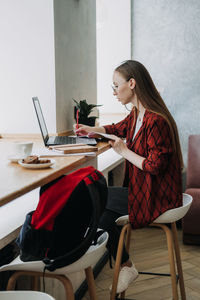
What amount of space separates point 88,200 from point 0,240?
1.26 ft

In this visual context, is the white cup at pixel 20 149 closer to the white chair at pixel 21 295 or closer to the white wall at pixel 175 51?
the white chair at pixel 21 295

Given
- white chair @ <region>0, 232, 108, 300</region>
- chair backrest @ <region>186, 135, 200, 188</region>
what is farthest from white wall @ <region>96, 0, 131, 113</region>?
white chair @ <region>0, 232, 108, 300</region>

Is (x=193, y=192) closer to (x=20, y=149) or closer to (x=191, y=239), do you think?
(x=191, y=239)

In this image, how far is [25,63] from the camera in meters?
2.35

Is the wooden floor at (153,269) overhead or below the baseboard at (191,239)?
below

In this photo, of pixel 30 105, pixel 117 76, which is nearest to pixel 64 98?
pixel 30 105

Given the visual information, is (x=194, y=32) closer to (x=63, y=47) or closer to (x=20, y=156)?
(x=63, y=47)

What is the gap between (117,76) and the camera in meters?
1.94

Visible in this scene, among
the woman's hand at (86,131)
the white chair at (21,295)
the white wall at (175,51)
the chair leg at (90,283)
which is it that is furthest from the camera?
the white wall at (175,51)

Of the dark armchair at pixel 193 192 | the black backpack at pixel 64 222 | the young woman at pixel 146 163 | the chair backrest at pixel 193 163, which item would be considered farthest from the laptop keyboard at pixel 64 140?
the chair backrest at pixel 193 163

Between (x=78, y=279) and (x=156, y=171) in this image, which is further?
(x=78, y=279)

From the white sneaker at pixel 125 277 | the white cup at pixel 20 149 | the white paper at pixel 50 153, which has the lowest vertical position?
the white sneaker at pixel 125 277

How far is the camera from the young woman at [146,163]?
175 centimetres

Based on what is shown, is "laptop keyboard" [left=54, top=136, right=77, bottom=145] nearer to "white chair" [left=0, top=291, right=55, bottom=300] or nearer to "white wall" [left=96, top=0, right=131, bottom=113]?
"white chair" [left=0, top=291, right=55, bottom=300]
